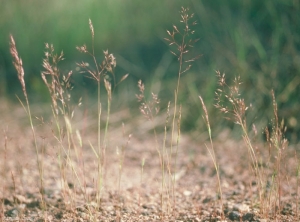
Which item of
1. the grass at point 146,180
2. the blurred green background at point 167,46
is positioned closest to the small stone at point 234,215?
the grass at point 146,180

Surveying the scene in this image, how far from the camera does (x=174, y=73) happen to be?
150 inches

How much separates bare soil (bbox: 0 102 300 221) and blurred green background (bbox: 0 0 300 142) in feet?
1.17

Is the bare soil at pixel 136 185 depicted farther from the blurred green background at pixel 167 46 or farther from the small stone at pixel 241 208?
the blurred green background at pixel 167 46

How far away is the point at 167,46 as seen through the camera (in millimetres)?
4203

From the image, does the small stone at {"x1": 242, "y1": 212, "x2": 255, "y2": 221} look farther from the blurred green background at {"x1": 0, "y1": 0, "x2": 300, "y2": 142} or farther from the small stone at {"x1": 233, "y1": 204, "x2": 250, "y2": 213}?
the blurred green background at {"x1": 0, "y1": 0, "x2": 300, "y2": 142}

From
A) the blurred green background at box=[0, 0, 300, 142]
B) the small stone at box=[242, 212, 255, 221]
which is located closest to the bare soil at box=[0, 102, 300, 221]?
the small stone at box=[242, 212, 255, 221]

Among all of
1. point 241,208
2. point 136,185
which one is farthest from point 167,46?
point 241,208

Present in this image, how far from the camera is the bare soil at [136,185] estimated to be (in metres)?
1.64

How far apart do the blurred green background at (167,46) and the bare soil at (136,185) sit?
0.36m

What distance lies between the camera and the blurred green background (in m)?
3.04

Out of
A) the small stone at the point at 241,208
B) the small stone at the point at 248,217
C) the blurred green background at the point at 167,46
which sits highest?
the blurred green background at the point at 167,46

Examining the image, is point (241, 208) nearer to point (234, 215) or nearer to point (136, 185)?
point (234, 215)

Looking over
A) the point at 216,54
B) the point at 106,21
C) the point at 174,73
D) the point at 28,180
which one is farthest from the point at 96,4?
the point at 28,180

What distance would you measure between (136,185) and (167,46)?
228 centimetres
